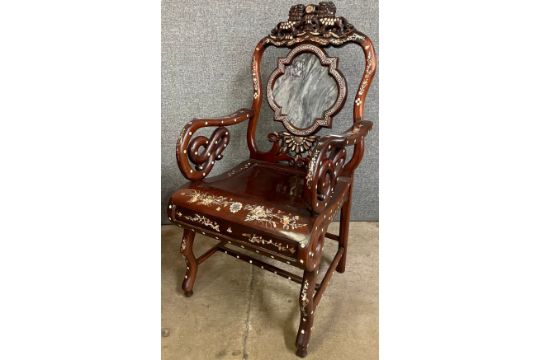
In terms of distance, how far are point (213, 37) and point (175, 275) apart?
1467 mm

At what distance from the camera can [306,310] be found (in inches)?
56.2

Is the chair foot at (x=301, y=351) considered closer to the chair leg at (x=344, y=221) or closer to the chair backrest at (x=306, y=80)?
the chair leg at (x=344, y=221)

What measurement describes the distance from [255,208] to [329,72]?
0.83 metres

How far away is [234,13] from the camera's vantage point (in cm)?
217

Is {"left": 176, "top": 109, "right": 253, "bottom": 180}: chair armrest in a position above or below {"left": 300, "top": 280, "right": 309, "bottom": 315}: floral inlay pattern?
above

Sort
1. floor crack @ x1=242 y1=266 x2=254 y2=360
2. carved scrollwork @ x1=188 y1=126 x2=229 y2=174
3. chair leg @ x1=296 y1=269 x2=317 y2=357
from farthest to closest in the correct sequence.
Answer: carved scrollwork @ x1=188 y1=126 x2=229 y2=174 < floor crack @ x1=242 y1=266 x2=254 y2=360 < chair leg @ x1=296 y1=269 x2=317 y2=357

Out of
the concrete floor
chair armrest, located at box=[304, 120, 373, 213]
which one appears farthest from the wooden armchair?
the concrete floor

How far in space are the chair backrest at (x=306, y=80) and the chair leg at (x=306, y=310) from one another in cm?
67

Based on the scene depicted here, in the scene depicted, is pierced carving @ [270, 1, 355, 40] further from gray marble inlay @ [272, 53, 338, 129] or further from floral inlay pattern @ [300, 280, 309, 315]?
floral inlay pattern @ [300, 280, 309, 315]

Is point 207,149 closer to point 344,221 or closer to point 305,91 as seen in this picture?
point 305,91

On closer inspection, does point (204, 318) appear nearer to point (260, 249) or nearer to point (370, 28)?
point (260, 249)

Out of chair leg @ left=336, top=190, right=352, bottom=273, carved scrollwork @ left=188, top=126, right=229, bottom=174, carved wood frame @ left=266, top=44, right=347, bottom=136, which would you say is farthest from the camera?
chair leg @ left=336, top=190, right=352, bottom=273

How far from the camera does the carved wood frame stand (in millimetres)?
1753

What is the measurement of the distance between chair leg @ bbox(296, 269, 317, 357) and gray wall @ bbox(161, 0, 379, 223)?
3.82 ft
